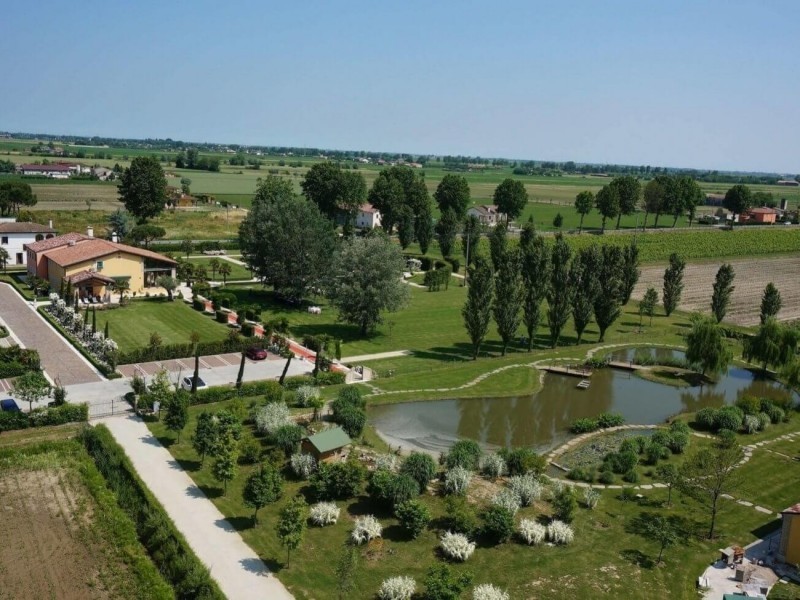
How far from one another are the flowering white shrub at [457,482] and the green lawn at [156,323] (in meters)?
23.6

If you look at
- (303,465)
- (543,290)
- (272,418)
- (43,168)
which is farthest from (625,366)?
(43,168)

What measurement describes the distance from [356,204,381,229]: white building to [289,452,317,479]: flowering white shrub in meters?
71.5

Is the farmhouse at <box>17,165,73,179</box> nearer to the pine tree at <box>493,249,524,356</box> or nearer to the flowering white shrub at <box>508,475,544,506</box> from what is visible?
the pine tree at <box>493,249,524,356</box>

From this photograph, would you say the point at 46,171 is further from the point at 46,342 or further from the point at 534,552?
the point at 534,552

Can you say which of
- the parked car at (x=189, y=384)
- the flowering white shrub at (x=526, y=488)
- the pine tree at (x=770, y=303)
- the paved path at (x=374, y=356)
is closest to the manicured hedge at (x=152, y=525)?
the parked car at (x=189, y=384)

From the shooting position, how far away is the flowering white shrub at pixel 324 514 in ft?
76.3

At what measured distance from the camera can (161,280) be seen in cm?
5428

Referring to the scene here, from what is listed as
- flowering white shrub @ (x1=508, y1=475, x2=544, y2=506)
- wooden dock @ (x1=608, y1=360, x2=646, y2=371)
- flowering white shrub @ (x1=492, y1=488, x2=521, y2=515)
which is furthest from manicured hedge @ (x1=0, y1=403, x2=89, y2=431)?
wooden dock @ (x1=608, y1=360, x2=646, y2=371)

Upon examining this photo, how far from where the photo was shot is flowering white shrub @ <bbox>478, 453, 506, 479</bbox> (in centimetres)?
2780

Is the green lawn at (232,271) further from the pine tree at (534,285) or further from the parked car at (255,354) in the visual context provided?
the pine tree at (534,285)

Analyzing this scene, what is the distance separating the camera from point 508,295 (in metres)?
43.7

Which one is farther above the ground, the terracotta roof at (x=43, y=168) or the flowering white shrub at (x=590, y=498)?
the terracotta roof at (x=43, y=168)

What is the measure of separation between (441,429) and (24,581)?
19.1 metres

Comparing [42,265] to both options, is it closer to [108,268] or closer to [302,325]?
[108,268]
